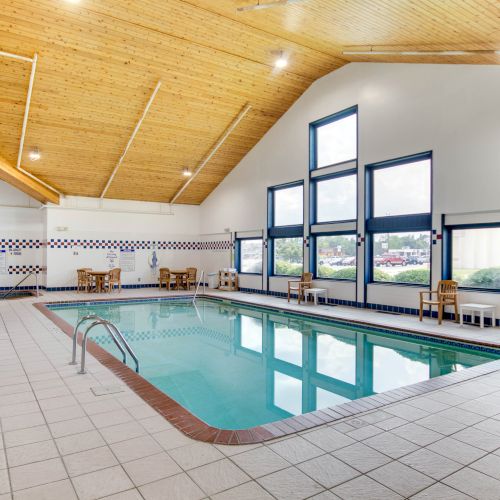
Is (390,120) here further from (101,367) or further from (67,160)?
(67,160)

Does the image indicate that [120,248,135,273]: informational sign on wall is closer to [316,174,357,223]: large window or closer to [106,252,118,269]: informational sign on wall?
[106,252,118,269]: informational sign on wall

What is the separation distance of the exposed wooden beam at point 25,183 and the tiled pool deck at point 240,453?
7.67m

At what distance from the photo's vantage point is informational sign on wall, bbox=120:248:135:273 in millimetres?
13016

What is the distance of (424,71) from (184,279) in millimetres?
8866

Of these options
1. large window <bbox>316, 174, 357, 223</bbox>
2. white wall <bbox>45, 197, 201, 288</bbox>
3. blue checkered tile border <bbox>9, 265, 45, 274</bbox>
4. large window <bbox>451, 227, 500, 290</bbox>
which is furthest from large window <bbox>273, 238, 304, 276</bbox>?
blue checkered tile border <bbox>9, 265, 45, 274</bbox>

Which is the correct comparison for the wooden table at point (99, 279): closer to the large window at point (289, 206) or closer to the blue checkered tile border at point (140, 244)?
the blue checkered tile border at point (140, 244)

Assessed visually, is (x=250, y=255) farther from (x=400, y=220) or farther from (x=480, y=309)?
(x=480, y=309)

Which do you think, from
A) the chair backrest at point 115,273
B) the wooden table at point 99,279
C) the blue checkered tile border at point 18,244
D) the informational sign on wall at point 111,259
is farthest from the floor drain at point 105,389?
the blue checkered tile border at point 18,244

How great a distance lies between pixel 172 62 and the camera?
7984 mm

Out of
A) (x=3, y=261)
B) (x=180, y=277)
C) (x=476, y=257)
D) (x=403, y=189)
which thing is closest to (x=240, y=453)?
(x=476, y=257)

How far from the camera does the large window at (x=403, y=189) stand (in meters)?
7.57

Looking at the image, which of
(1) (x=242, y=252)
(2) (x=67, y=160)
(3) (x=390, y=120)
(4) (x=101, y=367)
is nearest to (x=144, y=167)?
(2) (x=67, y=160)

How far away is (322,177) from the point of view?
9.61 metres

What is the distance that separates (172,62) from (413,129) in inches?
189
